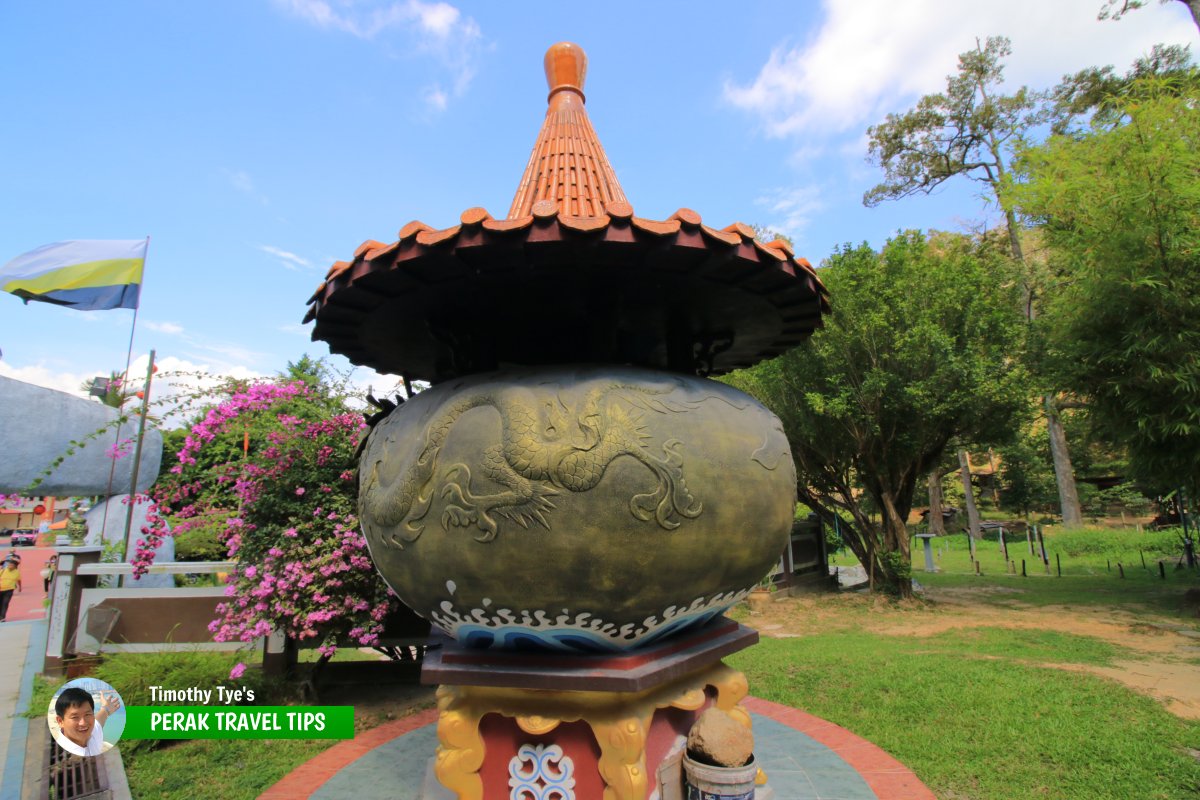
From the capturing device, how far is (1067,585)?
16.3 metres

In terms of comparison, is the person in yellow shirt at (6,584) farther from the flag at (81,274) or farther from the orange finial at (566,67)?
the orange finial at (566,67)

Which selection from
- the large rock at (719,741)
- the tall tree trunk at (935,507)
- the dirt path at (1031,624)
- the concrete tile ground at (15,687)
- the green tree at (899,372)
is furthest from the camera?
the tall tree trunk at (935,507)

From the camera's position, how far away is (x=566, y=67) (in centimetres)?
515

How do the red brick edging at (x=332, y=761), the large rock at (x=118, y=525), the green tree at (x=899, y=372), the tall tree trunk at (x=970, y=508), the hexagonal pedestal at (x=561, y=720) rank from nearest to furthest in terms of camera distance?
the hexagonal pedestal at (x=561, y=720) → the red brick edging at (x=332, y=761) → the green tree at (x=899, y=372) → the large rock at (x=118, y=525) → the tall tree trunk at (x=970, y=508)

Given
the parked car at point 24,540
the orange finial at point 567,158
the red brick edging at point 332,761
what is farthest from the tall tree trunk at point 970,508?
the parked car at point 24,540

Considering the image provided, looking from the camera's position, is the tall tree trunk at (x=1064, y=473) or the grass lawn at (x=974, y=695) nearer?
the grass lawn at (x=974, y=695)

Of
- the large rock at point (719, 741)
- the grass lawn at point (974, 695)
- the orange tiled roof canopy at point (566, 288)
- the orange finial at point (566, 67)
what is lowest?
the grass lawn at point (974, 695)

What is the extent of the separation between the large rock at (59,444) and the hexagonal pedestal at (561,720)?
9.95 m

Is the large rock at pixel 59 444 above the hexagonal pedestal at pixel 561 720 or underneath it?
above

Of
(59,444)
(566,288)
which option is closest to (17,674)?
(59,444)

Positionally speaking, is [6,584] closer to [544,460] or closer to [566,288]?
[544,460]

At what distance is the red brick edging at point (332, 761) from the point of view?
4.86 metres

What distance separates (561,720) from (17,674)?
33.4 feet

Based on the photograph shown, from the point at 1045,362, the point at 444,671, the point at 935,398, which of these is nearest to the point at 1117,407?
the point at 1045,362
